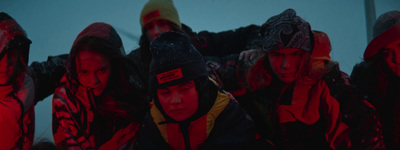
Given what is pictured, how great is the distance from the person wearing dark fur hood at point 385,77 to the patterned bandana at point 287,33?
459 mm

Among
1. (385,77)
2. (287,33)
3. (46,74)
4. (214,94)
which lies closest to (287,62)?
(287,33)

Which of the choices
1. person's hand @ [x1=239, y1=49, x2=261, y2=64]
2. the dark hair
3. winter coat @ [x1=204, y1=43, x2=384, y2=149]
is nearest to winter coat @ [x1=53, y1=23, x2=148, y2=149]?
the dark hair

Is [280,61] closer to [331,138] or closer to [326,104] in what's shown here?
[326,104]

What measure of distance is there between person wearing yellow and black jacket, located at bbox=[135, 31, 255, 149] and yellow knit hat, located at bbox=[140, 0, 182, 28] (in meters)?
0.85

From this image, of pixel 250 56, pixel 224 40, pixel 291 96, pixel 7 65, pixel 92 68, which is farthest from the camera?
pixel 224 40

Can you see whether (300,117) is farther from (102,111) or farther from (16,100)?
(16,100)

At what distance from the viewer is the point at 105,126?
1.73 m

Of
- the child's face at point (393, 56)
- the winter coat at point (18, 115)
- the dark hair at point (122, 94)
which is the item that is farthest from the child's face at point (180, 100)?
the child's face at point (393, 56)

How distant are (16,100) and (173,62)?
1.11 metres

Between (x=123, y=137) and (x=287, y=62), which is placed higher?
(x=287, y=62)

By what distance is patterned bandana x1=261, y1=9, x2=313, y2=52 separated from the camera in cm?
153

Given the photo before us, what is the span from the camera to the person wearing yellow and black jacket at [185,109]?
128 cm

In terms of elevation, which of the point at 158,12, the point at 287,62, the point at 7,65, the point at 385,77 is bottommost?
the point at 385,77

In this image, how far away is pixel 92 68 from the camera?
154 cm
